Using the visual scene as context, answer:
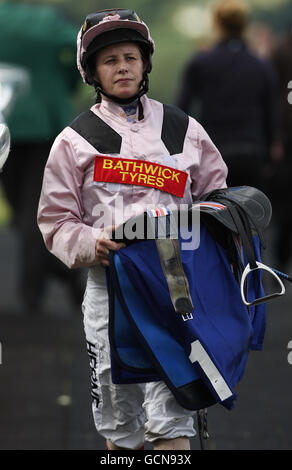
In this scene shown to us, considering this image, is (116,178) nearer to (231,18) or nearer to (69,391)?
(69,391)

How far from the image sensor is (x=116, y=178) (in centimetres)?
364

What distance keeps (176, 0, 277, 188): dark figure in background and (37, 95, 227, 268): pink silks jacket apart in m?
3.43

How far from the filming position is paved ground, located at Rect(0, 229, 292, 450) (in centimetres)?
489

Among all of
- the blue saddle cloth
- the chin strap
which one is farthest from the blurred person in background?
the blue saddle cloth

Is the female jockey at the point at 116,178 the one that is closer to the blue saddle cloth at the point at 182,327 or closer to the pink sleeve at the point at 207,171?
the pink sleeve at the point at 207,171

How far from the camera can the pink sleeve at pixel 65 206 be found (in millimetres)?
3637

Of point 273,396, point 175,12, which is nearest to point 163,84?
point 175,12

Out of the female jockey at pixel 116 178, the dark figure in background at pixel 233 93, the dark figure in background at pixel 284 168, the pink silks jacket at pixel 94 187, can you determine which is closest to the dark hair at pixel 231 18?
the dark figure in background at pixel 233 93

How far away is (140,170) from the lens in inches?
144

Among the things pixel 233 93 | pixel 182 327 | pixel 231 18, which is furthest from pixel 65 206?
pixel 231 18

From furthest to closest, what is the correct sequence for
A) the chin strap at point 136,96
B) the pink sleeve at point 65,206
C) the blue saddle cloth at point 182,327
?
the chin strap at point 136,96
the pink sleeve at point 65,206
the blue saddle cloth at point 182,327

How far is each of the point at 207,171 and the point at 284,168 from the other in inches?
190

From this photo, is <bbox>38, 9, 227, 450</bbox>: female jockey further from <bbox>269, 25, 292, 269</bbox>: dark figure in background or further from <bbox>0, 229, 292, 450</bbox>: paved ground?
<bbox>269, 25, 292, 269</bbox>: dark figure in background

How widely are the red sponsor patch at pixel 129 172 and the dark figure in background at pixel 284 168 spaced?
457cm
